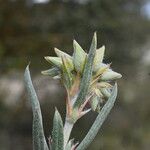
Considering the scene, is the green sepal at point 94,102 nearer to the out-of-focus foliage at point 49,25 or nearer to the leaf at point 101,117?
the leaf at point 101,117

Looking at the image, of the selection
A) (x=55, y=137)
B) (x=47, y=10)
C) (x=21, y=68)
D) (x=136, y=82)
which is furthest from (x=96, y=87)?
(x=136, y=82)

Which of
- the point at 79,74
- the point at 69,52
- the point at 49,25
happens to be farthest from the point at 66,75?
the point at 49,25

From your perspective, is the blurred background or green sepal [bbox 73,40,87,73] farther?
the blurred background

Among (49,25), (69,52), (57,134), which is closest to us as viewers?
(57,134)

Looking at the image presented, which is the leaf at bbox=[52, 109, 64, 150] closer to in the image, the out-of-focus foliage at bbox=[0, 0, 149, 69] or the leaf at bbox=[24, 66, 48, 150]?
the leaf at bbox=[24, 66, 48, 150]

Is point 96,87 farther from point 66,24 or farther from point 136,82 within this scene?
point 136,82

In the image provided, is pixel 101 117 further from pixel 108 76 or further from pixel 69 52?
pixel 69 52

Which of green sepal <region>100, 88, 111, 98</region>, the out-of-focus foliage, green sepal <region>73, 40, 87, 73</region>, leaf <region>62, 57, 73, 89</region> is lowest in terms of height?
green sepal <region>100, 88, 111, 98</region>

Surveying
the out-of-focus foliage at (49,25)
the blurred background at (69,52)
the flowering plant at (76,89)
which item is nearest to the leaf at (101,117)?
the flowering plant at (76,89)

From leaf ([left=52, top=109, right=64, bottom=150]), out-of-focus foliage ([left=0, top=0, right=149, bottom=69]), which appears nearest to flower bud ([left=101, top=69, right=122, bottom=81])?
leaf ([left=52, top=109, right=64, bottom=150])
